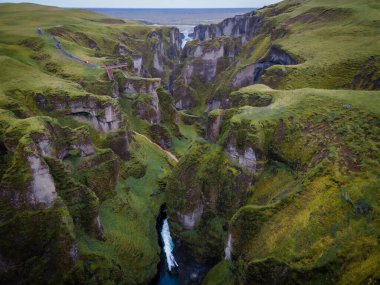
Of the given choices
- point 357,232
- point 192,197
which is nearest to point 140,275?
point 192,197

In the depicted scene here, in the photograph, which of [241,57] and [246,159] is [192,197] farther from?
[241,57]

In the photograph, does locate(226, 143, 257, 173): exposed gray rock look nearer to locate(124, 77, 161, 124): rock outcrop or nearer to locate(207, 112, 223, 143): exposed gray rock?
locate(207, 112, 223, 143): exposed gray rock

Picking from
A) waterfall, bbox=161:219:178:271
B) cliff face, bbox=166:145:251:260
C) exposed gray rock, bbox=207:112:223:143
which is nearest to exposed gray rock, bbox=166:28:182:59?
exposed gray rock, bbox=207:112:223:143

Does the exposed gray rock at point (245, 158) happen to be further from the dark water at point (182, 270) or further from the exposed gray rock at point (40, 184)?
the exposed gray rock at point (40, 184)

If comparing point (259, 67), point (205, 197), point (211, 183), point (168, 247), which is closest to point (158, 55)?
point (259, 67)

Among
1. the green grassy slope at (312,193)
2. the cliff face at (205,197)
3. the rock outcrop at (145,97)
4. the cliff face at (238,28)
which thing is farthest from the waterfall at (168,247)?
the cliff face at (238,28)
